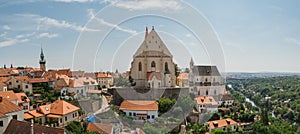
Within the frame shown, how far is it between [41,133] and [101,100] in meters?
2.33


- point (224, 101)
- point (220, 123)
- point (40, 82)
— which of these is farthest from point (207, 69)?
point (40, 82)

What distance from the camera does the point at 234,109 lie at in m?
9.88

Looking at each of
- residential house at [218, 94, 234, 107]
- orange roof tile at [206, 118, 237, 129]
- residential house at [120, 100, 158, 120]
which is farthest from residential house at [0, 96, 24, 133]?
residential house at [218, 94, 234, 107]

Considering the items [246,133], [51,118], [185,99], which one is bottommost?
[246,133]

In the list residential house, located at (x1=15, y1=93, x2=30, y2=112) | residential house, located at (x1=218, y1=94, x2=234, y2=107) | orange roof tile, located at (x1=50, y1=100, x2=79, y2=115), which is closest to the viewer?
orange roof tile, located at (x1=50, y1=100, x2=79, y2=115)

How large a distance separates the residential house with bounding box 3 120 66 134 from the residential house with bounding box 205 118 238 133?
5261 mm

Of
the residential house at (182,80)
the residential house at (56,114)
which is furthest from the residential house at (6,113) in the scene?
the residential house at (182,80)

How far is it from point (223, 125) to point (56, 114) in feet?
17.6

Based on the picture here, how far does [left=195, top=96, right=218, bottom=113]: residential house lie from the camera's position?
792 centimetres

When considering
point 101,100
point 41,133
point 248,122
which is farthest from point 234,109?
point 41,133

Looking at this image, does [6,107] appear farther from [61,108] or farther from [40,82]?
[40,82]

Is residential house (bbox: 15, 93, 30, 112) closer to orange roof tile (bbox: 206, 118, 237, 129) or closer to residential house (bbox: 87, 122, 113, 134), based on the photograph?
residential house (bbox: 87, 122, 113, 134)

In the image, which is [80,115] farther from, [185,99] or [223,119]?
[223,119]

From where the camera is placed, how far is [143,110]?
6309 mm
